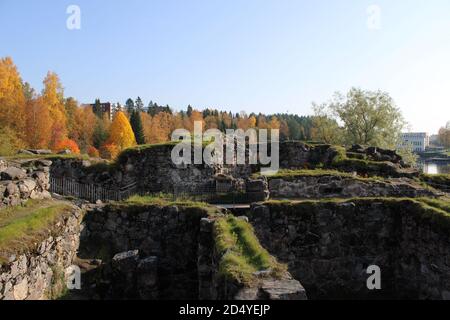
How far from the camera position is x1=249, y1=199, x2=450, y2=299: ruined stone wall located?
12305 millimetres

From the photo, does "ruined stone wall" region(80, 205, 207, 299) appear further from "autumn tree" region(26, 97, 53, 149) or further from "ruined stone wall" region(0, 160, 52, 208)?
"autumn tree" region(26, 97, 53, 149)

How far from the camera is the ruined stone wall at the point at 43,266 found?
7984 millimetres

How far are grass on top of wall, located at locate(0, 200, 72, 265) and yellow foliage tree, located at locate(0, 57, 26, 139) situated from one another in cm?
3625

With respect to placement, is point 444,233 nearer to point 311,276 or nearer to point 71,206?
point 311,276

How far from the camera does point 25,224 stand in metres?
9.73

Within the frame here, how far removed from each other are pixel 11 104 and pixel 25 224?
4233cm

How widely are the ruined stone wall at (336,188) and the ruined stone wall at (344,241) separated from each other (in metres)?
4.16

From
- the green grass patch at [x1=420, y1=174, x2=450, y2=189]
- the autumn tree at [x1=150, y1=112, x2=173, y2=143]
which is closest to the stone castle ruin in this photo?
the green grass patch at [x1=420, y1=174, x2=450, y2=189]

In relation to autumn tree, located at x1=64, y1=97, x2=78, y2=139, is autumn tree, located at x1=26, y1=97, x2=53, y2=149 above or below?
below

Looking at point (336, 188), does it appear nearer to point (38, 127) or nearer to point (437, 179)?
point (437, 179)
